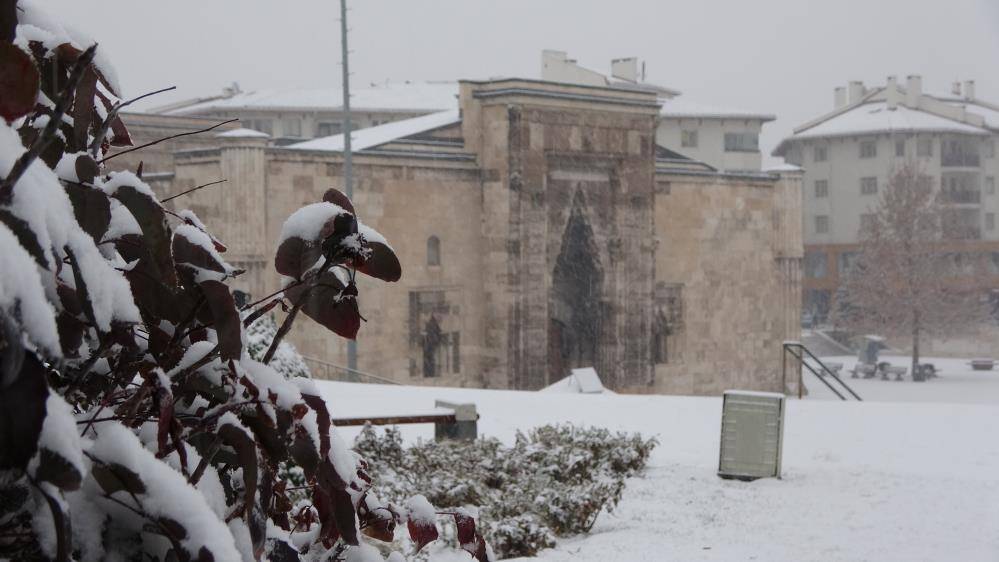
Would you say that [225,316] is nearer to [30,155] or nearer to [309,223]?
[309,223]

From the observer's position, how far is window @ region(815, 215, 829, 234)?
6016 centimetres

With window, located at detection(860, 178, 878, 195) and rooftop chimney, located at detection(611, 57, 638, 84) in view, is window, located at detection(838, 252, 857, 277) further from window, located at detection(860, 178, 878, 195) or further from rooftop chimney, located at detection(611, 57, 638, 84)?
rooftop chimney, located at detection(611, 57, 638, 84)

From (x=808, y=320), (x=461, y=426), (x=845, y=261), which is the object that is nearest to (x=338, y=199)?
(x=461, y=426)

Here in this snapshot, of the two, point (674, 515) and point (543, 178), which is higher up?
point (543, 178)

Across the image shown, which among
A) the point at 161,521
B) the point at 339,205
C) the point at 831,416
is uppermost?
the point at 339,205

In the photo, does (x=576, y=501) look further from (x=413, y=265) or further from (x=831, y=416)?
(x=413, y=265)

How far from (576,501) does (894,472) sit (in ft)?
9.81

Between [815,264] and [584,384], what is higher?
[815,264]

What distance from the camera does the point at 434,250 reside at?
25.9m

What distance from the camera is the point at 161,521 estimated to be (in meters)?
1.32

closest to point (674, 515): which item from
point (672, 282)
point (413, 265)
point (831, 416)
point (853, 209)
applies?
point (831, 416)

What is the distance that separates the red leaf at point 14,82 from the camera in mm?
1229

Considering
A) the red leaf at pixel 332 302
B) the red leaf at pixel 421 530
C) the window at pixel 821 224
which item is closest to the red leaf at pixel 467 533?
the red leaf at pixel 421 530

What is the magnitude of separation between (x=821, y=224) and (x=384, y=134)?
124ft
